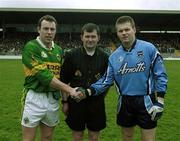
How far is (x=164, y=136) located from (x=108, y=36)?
5201cm

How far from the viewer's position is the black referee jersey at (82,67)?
5676 millimetres

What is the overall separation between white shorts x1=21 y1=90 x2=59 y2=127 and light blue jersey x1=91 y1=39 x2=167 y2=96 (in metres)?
0.95

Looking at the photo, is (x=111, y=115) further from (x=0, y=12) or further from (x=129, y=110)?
(x=0, y=12)

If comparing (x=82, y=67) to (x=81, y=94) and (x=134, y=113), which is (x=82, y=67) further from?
(x=134, y=113)

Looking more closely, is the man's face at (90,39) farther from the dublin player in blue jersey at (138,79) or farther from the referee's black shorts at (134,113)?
the referee's black shorts at (134,113)

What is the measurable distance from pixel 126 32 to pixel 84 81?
3.14 feet

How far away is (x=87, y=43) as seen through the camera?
555cm

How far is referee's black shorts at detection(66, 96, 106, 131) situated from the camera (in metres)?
5.72

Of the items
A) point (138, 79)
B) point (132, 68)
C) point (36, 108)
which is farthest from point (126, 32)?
point (36, 108)

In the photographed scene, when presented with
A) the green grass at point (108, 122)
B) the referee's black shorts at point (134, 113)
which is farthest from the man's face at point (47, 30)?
the green grass at point (108, 122)

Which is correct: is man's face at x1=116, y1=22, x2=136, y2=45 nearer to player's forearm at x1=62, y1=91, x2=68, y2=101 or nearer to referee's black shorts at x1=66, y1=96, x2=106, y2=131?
referee's black shorts at x1=66, y1=96, x2=106, y2=131

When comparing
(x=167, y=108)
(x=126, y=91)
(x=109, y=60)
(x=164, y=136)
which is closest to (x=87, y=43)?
(x=109, y=60)

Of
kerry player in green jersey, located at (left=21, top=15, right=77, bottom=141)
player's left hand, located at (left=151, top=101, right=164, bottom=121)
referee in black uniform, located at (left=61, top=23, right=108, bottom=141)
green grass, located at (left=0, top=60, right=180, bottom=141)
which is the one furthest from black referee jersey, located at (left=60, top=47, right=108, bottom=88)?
green grass, located at (left=0, top=60, right=180, bottom=141)

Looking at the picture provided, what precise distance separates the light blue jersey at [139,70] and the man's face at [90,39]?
0.33m
